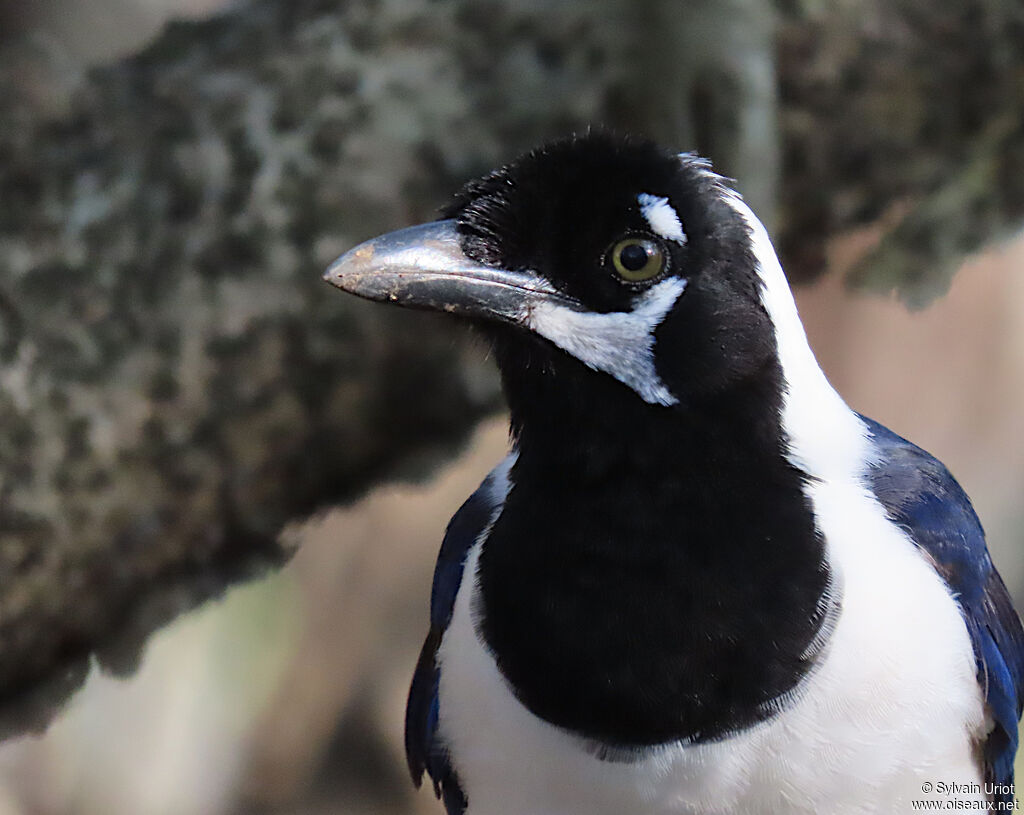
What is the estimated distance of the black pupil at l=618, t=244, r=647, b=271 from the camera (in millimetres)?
1064

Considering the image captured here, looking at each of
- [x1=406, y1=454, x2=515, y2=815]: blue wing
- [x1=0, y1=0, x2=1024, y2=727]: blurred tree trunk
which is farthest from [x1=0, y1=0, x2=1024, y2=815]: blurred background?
[x1=406, y1=454, x2=515, y2=815]: blue wing

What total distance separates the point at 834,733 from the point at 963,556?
0.32 meters

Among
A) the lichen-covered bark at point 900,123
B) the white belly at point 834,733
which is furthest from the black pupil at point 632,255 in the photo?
the lichen-covered bark at point 900,123

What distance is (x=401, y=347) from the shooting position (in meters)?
2.08

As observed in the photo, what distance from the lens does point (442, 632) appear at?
1.42 metres

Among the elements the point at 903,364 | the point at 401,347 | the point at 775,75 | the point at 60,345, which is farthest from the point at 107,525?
the point at 903,364

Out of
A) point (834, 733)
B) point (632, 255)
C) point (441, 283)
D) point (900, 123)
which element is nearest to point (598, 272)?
point (632, 255)

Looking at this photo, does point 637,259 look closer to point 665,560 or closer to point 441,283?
point 441,283

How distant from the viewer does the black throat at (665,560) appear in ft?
3.60

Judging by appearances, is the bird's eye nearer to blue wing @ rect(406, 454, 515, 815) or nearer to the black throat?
the black throat

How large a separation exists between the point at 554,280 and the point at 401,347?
3.37 ft

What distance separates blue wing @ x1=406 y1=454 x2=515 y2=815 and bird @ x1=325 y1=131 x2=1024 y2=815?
0.20 metres

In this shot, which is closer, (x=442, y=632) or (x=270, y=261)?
(x=442, y=632)

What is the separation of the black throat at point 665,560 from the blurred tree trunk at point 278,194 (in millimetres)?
951
